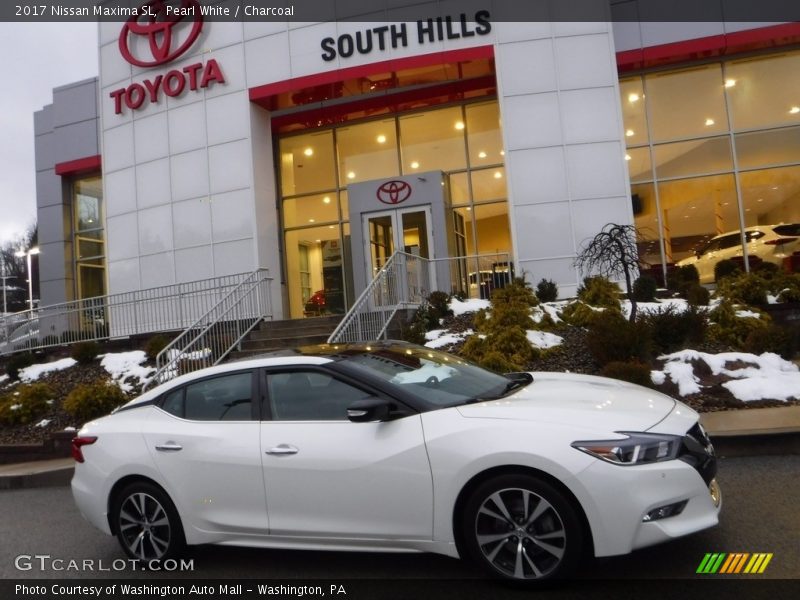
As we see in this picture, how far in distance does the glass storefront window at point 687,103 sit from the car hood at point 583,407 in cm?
1357

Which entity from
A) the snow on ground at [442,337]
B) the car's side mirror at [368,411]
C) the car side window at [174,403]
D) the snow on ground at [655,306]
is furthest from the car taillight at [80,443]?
the snow on ground at [655,306]

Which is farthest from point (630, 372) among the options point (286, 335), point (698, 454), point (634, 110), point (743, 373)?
point (634, 110)

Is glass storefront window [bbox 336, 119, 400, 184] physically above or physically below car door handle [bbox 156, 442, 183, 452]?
above

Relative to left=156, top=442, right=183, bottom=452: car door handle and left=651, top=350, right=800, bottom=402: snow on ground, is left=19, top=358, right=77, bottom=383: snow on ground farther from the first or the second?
left=651, top=350, right=800, bottom=402: snow on ground

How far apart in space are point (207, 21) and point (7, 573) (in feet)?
50.5

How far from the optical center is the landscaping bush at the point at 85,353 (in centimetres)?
1352

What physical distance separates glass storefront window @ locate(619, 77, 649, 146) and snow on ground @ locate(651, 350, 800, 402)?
879 centimetres

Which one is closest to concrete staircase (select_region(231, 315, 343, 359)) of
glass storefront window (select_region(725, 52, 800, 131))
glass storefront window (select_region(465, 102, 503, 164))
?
glass storefront window (select_region(465, 102, 503, 164))

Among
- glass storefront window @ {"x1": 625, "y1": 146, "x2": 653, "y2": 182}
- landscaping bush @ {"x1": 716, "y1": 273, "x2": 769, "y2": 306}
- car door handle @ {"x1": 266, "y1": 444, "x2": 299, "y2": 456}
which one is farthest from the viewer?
glass storefront window @ {"x1": 625, "y1": 146, "x2": 653, "y2": 182}

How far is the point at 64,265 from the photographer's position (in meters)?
22.2

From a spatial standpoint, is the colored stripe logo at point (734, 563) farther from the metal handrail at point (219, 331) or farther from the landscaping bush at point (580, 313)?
the metal handrail at point (219, 331)

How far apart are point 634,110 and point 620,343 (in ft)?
31.9

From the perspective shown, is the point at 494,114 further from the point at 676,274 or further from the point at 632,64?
the point at 676,274

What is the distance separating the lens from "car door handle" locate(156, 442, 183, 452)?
4.41 metres
